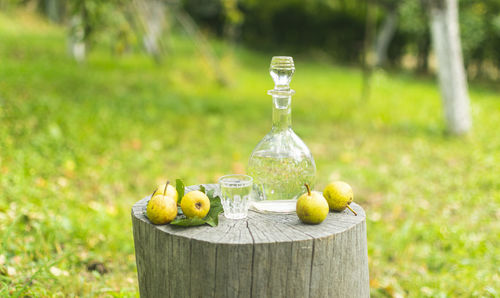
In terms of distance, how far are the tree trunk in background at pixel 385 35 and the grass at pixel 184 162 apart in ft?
16.8

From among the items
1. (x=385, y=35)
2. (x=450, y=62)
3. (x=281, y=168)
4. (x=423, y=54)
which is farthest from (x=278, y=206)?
(x=423, y=54)

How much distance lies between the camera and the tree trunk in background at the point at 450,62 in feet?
23.1

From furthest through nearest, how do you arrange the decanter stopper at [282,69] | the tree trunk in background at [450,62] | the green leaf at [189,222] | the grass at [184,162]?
the tree trunk in background at [450,62] < the grass at [184,162] < the decanter stopper at [282,69] < the green leaf at [189,222]

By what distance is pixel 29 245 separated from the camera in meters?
3.20

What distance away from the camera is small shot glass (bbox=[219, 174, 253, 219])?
208cm

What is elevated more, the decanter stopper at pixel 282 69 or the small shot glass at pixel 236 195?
the decanter stopper at pixel 282 69

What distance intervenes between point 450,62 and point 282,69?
5.96 meters

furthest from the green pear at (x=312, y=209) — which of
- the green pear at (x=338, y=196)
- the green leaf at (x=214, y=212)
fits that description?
the green leaf at (x=214, y=212)

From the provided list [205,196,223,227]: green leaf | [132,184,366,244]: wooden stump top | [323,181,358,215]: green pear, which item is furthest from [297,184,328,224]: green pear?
[205,196,223,227]: green leaf

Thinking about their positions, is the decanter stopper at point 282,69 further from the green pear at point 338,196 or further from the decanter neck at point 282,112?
the green pear at point 338,196

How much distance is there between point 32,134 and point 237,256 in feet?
14.1

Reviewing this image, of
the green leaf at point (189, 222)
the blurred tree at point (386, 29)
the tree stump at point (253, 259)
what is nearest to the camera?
the tree stump at point (253, 259)

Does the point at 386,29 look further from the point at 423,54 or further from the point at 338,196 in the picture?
the point at 338,196

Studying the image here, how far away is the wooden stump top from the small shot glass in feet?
0.12
